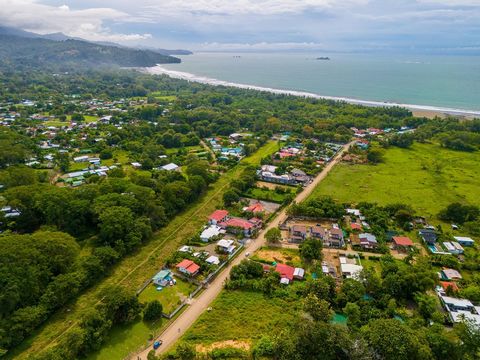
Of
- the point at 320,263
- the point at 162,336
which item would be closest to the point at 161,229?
the point at 162,336

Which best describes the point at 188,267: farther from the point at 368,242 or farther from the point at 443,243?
the point at 443,243

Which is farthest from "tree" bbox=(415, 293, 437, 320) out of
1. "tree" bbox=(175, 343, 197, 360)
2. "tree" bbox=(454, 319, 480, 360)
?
"tree" bbox=(175, 343, 197, 360)

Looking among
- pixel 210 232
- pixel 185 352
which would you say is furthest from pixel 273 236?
pixel 185 352

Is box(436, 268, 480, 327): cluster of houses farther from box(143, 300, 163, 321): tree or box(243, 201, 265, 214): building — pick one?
box(143, 300, 163, 321): tree

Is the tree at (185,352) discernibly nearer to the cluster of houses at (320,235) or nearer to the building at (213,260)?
the building at (213,260)

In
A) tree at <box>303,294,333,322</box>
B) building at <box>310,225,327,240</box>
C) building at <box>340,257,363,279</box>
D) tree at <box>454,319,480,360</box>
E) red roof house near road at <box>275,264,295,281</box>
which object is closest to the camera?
tree at <box>454,319,480,360</box>

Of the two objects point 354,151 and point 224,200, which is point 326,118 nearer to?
point 354,151
